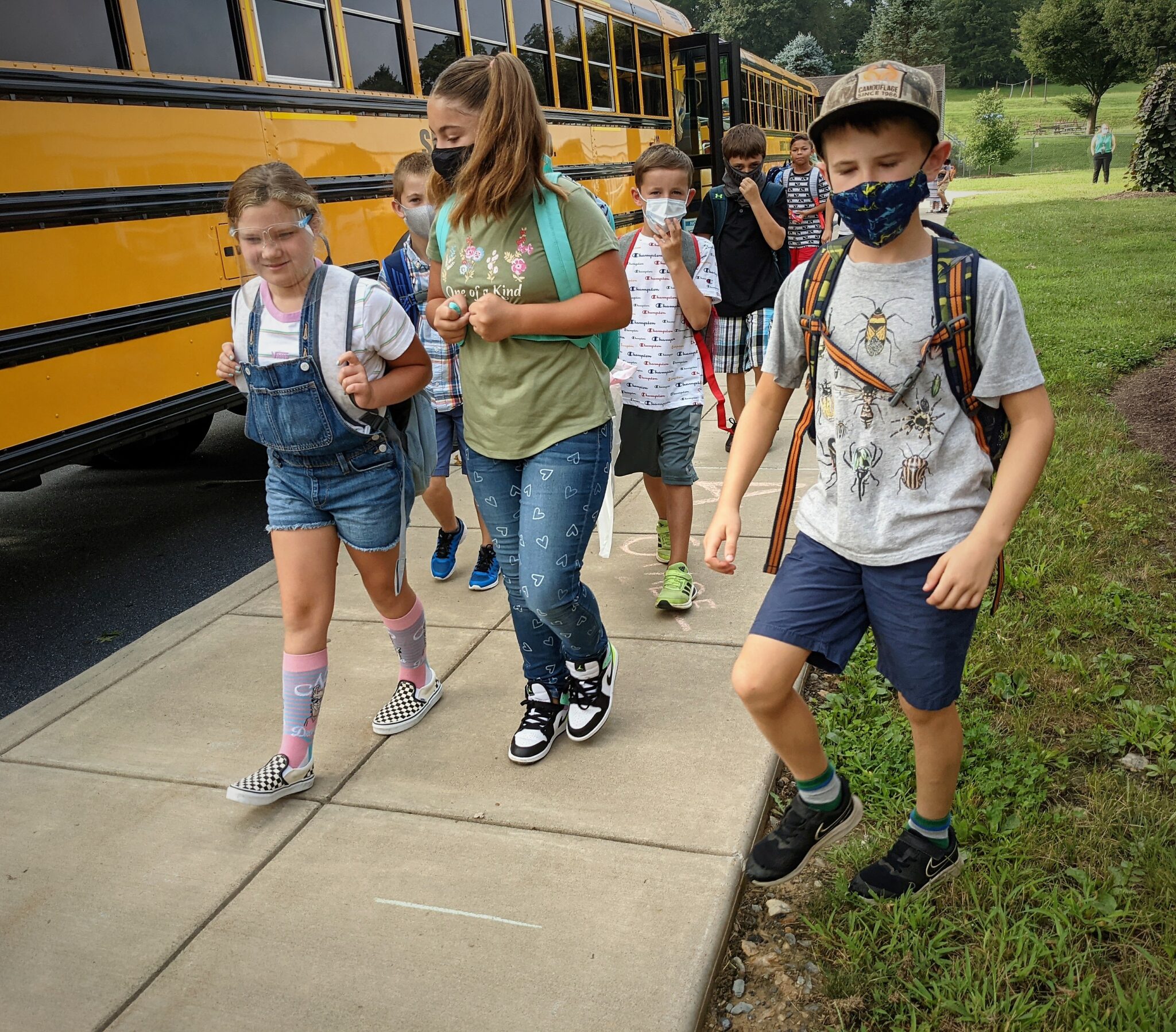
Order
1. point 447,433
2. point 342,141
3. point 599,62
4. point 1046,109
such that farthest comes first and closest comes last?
point 1046,109 → point 599,62 → point 342,141 → point 447,433

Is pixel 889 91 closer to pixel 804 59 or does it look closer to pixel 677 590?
pixel 677 590

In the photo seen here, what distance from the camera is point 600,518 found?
3.37 meters

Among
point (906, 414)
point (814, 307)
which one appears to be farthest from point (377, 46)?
point (906, 414)

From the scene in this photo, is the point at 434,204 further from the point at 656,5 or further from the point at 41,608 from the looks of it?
the point at 656,5

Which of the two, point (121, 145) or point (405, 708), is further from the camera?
point (121, 145)

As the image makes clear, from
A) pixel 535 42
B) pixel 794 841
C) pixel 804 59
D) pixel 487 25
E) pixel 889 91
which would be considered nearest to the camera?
pixel 889 91

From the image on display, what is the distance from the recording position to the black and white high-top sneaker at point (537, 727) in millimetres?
2963

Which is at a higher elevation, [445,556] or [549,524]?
[549,524]

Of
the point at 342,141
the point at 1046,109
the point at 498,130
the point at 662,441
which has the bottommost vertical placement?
the point at 662,441

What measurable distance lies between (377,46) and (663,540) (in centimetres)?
385

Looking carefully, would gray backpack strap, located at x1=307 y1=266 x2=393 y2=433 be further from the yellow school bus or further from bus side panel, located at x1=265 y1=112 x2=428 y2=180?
bus side panel, located at x1=265 y1=112 x2=428 y2=180

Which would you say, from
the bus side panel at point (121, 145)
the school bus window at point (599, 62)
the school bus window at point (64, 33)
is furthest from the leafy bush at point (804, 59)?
the school bus window at point (64, 33)

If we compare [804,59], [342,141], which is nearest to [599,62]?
[342,141]

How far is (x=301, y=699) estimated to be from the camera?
2.83 metres
